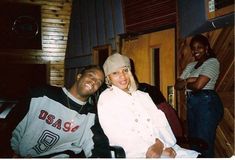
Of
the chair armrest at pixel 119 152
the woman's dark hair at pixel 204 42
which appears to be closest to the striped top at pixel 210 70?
the woman's dark hair at pixel 204 42

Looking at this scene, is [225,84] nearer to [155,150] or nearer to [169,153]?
[169,153]

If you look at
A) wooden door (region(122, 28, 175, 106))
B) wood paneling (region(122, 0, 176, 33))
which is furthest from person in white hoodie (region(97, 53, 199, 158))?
wood paneling (region(122, 0, 176, 33))

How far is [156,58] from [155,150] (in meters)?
2.75

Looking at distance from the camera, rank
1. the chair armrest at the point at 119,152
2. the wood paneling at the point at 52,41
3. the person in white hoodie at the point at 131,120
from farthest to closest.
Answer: the wood paneling at the point at 52,41
the person in white hoodie at the point at 131,120
the chair armrest at the point at 119,152

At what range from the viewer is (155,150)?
2.49 meters

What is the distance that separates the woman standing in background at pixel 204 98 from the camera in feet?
11.5

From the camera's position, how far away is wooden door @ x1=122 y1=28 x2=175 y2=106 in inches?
188

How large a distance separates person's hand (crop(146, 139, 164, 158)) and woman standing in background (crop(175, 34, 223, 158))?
1.08 metres

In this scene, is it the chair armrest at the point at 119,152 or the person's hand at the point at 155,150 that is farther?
the person's hand at the point at 155,150

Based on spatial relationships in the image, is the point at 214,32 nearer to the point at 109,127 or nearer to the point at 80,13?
the point at 109,127

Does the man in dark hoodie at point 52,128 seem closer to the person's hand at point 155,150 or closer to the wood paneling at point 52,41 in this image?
the person's hand at point 155,150

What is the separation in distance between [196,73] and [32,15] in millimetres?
5893

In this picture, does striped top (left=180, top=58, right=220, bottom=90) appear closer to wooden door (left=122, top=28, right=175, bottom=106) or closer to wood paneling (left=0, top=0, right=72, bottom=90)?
wooden door (left=122, top=28, right=175, bottom=106)

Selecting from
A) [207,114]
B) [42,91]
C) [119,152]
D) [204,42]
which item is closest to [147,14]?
[204,42]
